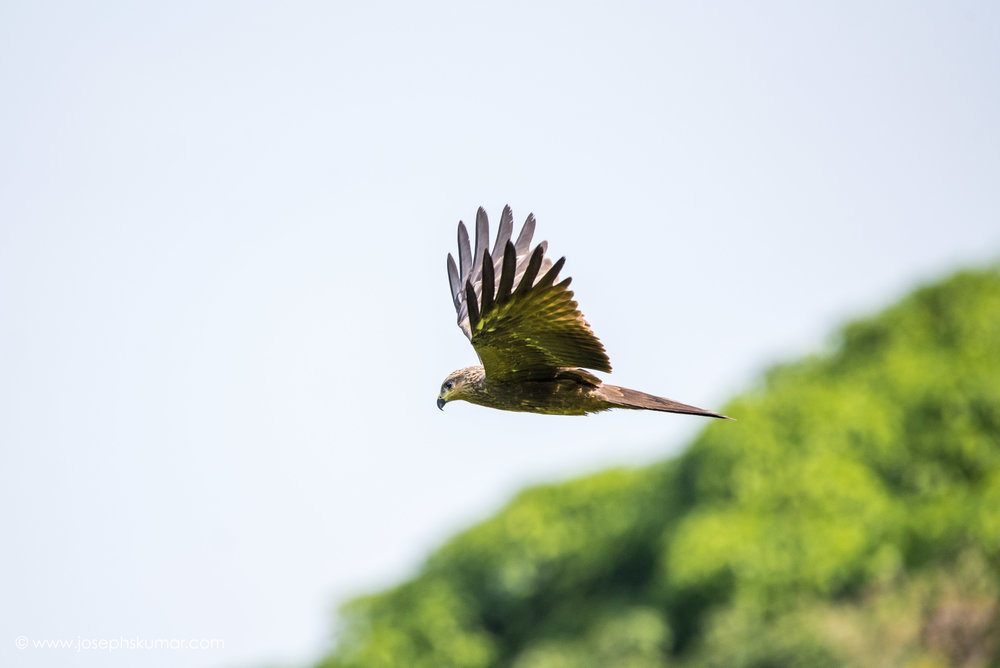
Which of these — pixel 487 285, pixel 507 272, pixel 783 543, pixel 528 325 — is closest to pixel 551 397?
pixel 528 325

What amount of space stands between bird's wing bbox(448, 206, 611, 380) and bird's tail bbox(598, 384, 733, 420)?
284 millimetres

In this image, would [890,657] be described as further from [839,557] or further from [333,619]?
[333,619]

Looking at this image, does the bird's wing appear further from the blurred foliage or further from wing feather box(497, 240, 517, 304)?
the blurred foliage

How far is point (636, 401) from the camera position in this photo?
8.95 m

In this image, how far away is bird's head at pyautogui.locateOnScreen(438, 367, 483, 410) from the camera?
30.8 ft

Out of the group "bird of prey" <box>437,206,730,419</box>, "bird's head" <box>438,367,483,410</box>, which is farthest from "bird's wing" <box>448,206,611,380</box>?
"bird's head" <box>438,367,483,410</box>

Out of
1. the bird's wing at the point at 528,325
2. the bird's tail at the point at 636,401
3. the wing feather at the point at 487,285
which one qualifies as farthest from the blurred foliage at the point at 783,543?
the wing feather at the point at 487,285

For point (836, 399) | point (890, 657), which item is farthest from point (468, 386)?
point (836, 399)

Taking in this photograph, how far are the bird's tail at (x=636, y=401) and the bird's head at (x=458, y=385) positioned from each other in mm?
930

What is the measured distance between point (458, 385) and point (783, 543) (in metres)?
31.7

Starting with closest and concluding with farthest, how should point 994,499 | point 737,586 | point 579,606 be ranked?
point 994,499, point 737,586, point 579,606

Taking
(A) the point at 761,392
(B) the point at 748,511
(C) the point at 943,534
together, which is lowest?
(C) the point at 943,534

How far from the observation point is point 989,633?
94.1ft

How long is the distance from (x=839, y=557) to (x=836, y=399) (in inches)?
344
